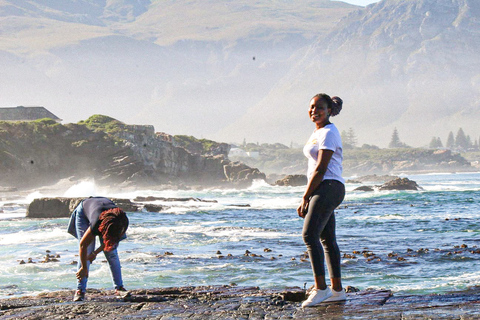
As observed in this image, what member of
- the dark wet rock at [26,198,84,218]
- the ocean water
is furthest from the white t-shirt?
the dark wet rock at [26,198,84,218]

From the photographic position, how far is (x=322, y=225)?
779 centimetres

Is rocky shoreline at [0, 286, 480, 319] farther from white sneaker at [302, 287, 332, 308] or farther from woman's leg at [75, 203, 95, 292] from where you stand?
woman's leg at [75, 203, 95, 292]

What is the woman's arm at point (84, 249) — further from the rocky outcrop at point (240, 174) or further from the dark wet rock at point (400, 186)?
the rocky outcrop at point (240, 174)

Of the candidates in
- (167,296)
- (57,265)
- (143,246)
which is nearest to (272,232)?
(143,246)

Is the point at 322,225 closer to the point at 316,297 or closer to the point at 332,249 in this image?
the point at 332,249

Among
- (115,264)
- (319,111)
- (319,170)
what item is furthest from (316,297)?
(115,264)

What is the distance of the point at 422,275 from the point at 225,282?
444 cm

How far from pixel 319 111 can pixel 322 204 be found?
4.12 ft

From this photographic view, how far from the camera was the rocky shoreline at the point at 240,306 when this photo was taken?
716 cm

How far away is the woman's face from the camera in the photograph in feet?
26.8

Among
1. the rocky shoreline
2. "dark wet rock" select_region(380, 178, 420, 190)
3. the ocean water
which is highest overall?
the rocky shoreline

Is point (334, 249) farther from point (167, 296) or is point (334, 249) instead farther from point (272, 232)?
point (272, 232)

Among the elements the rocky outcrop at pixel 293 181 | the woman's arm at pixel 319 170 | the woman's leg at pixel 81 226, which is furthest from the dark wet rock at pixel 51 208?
the rocky outcrop at pixel 293 181

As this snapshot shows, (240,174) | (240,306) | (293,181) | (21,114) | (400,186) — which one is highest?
(21,114)
